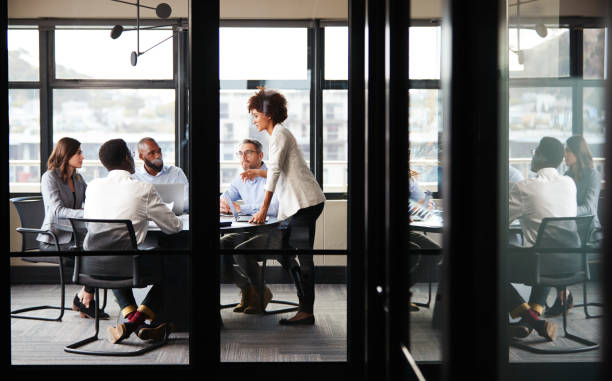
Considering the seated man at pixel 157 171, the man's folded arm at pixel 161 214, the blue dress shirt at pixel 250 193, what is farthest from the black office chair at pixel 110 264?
the blue dress shirt at pixel 250 193

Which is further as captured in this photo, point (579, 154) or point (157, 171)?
point (157, 171)

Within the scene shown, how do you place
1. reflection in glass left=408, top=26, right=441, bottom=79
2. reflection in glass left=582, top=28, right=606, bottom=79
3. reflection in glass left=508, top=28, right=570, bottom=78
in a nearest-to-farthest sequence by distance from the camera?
reflection in glass left=582, top=28, right=606, bottom=79 < reflection in glass left=508, top=28, right=570, bottom=78 < reflection in glass left=408, top=26, right=441, bottom=79

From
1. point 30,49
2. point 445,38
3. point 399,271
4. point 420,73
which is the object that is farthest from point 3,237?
point 445,38

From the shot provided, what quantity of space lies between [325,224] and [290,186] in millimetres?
226

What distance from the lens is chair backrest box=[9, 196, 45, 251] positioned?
2.67 meters

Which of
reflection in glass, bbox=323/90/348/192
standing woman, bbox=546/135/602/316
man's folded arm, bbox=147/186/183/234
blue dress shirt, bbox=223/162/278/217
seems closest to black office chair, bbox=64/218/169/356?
man's folded arm, bbox=147/186/183/234

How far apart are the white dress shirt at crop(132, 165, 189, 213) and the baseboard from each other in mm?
432

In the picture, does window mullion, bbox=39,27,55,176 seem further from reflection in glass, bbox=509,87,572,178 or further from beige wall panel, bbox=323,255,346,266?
reflection in glass, bbox=509,87,572,178

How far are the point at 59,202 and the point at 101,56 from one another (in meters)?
0.62

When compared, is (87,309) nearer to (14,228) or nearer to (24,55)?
(14,228)

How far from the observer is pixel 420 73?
69.9 inches

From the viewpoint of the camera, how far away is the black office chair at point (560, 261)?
988mm

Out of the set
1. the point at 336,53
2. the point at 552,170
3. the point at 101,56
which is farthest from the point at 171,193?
the point at 552,170

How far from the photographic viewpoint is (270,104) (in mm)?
2697
